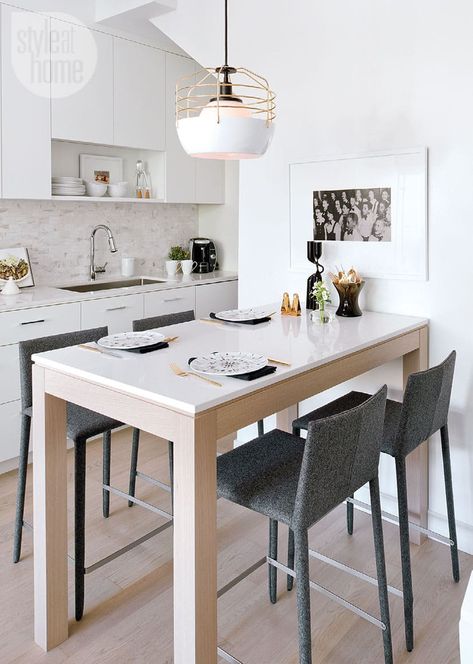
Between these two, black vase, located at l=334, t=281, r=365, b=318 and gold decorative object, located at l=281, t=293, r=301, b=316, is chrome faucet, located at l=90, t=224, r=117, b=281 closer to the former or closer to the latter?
gold decorative object, located at l=281, t=293, r=301, b=316

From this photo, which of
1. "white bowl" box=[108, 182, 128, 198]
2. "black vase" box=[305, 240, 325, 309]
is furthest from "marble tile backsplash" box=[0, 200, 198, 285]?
"black vase" box=[305, 240, 325, 309]

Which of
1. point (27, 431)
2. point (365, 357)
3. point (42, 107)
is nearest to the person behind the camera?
point (365, 357)

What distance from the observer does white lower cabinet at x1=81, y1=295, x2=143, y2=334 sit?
11.8 ft

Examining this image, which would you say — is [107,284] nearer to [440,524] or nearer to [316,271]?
[316,271]

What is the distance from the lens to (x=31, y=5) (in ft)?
11.3

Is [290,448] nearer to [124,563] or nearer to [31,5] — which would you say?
[124,563]

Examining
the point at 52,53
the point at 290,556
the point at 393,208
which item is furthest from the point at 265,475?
the point at 52,53

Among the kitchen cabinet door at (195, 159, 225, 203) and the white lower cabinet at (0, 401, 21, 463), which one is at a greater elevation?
the kitchen cabinet door at (195, 159, 225, 203)

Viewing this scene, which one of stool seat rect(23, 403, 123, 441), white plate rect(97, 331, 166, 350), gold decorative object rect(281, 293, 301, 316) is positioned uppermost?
gold decorative object rect(281, 293, 301, 316)

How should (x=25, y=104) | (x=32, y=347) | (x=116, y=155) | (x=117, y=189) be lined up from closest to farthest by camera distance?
1. (x=32, y=347)
2. (x=25, y=104)
3. (x=117, y=189)
4. (x=116, y=155)

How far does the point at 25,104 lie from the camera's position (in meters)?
3.45

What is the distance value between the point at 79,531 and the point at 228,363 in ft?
2.57

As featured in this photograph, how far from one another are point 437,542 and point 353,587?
1.79ft

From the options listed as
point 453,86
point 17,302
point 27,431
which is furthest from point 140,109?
point 27,431
